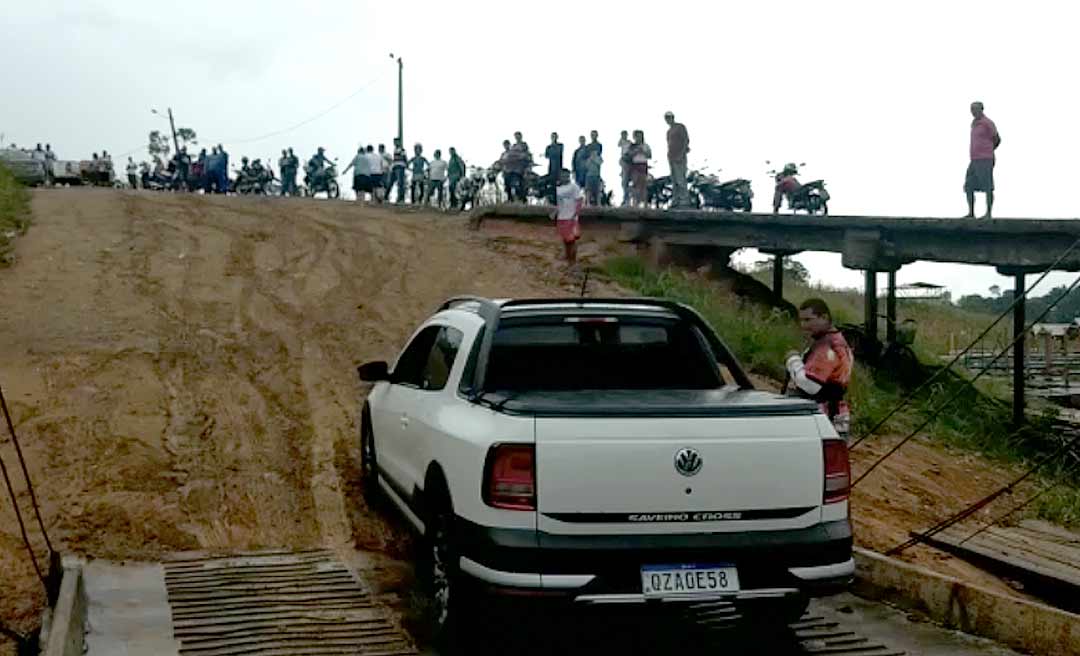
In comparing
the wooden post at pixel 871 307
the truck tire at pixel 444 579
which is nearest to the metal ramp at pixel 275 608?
the truck tire at pixel 444 579

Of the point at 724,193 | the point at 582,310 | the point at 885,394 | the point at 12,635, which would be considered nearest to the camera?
the point at 12,635

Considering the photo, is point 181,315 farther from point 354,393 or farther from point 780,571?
point 780,571

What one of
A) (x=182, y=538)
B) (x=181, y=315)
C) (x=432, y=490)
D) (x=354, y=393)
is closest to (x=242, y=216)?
(x=181, y=315)

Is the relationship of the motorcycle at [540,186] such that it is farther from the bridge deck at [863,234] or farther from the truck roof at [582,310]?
the truck roof at [582,310]

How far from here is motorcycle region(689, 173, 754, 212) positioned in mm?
24734

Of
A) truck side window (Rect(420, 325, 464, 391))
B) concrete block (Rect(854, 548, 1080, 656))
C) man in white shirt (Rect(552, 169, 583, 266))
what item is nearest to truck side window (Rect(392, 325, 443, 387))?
truck side window (Rect(420, 325, 464, 391))

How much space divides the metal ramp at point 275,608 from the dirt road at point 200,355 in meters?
→ 0.52

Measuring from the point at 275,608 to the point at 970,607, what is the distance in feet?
11.8

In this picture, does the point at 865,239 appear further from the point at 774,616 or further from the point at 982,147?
the point at 774,616

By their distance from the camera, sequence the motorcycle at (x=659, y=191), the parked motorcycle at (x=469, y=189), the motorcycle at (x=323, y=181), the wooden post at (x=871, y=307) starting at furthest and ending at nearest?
1. the motorcycle at (x=323, y=181)
2. the parked motorcycle at (x=469, y=189)
3. the motorcycle at (x=659, y=191)
4. the wooden post at (x=871, y=307)

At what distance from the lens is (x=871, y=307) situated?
20453mm

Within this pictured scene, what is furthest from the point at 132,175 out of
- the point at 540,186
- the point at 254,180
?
the point at 540,186

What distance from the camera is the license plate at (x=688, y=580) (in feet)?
17.1

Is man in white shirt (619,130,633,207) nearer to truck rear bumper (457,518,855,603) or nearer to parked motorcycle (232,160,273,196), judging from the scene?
parked motorcycle (232,160,273,196)
